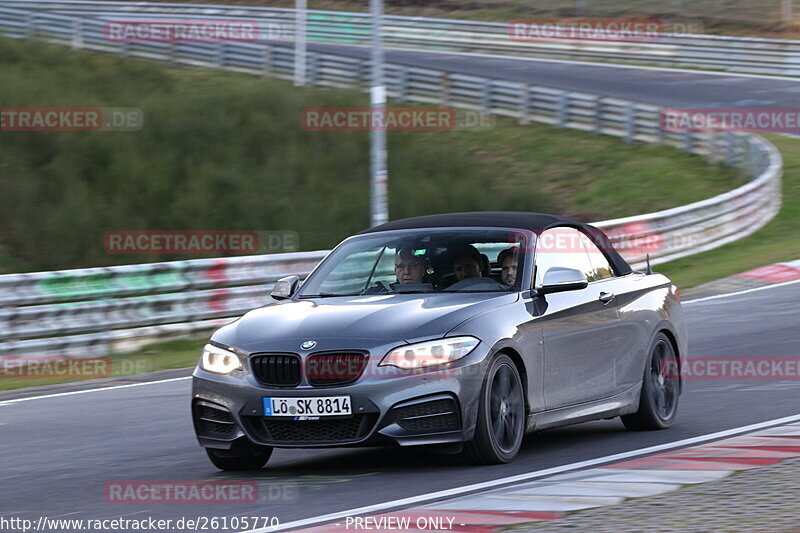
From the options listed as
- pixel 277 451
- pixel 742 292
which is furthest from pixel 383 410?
pixel 742 292

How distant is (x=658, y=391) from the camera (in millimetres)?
9961

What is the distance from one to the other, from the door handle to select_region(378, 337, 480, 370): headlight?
5.57 feet

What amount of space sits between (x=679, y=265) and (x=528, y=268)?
14.4 meters

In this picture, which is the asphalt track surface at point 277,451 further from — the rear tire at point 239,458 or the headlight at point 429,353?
the headlight at point 429,353

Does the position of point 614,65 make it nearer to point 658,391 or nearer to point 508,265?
point 658,391

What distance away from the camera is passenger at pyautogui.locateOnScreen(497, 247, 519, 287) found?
28.8 feet

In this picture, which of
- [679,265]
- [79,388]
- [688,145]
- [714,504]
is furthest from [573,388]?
[688,145]

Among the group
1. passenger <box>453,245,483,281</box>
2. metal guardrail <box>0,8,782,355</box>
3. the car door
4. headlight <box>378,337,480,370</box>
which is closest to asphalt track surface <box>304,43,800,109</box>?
metal guardrail <box>0,8,782,355</box>

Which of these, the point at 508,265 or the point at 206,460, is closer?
the point at 508,265

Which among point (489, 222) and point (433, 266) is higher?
point (489, 222)

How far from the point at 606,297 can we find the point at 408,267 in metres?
1.42

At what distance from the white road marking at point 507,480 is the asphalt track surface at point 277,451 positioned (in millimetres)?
112

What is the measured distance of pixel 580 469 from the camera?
793cm

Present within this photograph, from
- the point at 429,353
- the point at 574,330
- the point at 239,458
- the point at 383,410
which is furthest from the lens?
the point at 574,330
